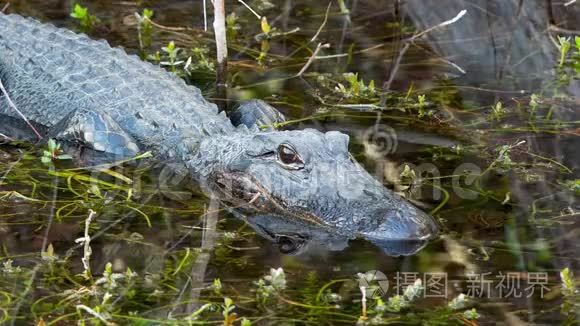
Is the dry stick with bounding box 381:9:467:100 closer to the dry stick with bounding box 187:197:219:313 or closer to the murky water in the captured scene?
the murky water

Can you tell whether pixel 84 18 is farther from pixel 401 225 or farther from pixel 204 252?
pixel 401 225

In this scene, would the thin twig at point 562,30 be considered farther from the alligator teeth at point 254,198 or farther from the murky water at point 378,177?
the alligator teeth at point 254,198

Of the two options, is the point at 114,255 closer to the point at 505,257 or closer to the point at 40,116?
the point at 505,257

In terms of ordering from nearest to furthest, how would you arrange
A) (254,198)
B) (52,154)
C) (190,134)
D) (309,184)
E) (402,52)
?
(309,184)
(254,198)
(52,154)
(190,134)
(402,52)

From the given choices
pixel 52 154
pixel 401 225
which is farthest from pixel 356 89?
pixel 401 225

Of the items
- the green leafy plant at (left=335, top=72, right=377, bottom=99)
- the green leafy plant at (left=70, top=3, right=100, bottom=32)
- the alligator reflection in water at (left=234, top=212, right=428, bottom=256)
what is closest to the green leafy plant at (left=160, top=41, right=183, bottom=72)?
the green leafy plant at (left=70, top=3, right=100, bottom=32)

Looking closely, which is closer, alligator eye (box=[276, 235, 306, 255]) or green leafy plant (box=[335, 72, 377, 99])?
alligator eye (box=[276, 235, 306, 255])

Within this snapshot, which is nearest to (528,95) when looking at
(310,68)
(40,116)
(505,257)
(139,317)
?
(310,68)
